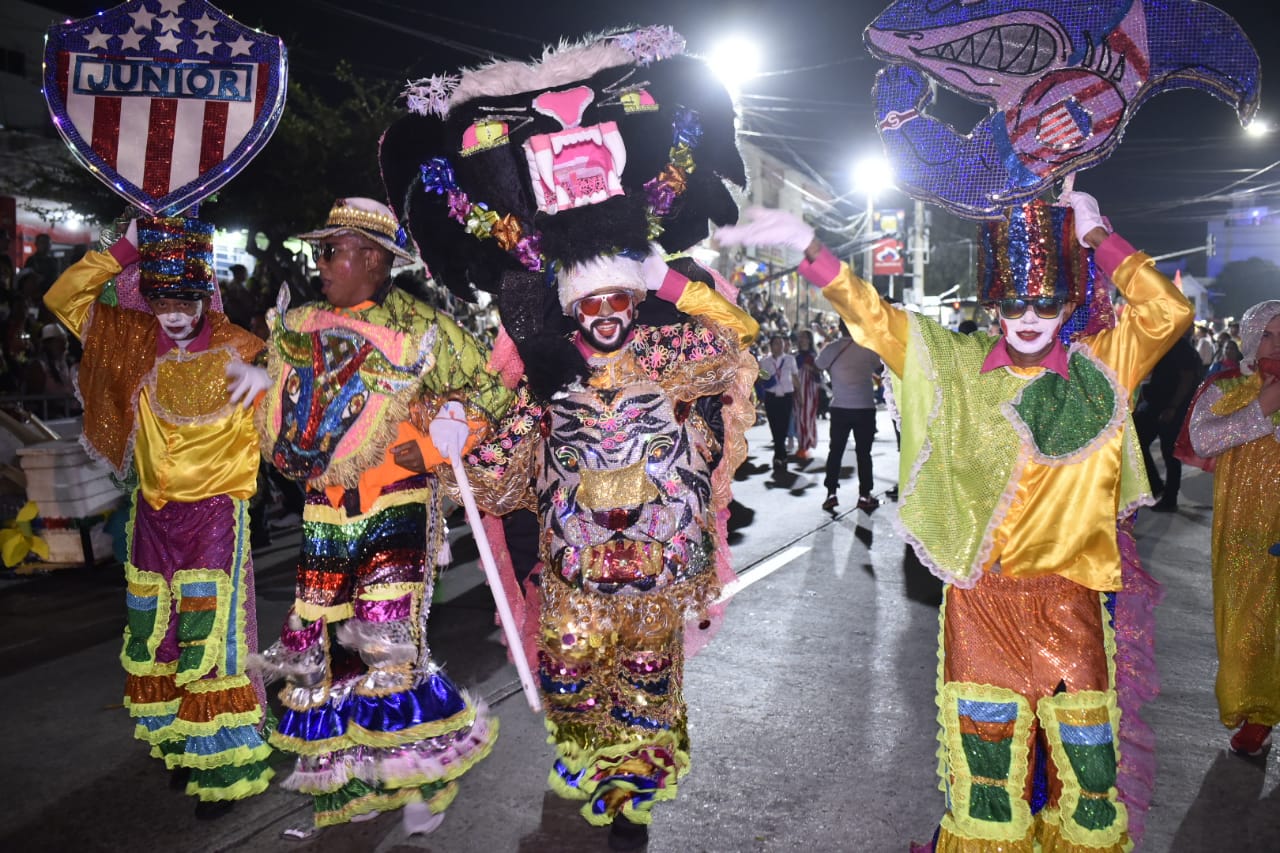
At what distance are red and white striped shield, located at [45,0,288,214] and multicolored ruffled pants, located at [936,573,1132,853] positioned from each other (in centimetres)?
354

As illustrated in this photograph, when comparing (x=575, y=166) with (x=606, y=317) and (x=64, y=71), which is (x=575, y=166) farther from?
(x=64, y=71)

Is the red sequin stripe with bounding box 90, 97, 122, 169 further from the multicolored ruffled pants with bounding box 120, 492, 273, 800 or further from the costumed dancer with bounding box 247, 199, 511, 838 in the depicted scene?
the multicolored ruffled pants with bounding box 120, 492, 273, 800

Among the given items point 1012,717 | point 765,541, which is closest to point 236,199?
point 765,541

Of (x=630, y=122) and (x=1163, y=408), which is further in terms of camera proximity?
(x=1163, y=408)

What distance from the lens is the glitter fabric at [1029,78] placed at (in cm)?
306

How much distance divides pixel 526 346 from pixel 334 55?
17.6m

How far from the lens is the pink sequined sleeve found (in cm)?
400

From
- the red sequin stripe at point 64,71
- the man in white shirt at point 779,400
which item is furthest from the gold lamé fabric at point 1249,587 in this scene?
the man in white shirt at point 779,400

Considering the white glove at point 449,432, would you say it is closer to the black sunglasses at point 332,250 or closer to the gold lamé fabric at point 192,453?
the black sunglasses at point 332,250

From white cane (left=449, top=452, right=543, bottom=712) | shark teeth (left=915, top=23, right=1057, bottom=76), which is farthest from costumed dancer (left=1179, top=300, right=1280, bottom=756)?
white cane (left=449, top=452, right=543, bottom=712)

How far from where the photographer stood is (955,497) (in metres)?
2.97

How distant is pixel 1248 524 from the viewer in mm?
4180

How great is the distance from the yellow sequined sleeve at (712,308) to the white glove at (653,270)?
97mm

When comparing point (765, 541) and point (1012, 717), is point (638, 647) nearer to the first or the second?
point (1012, 717)
